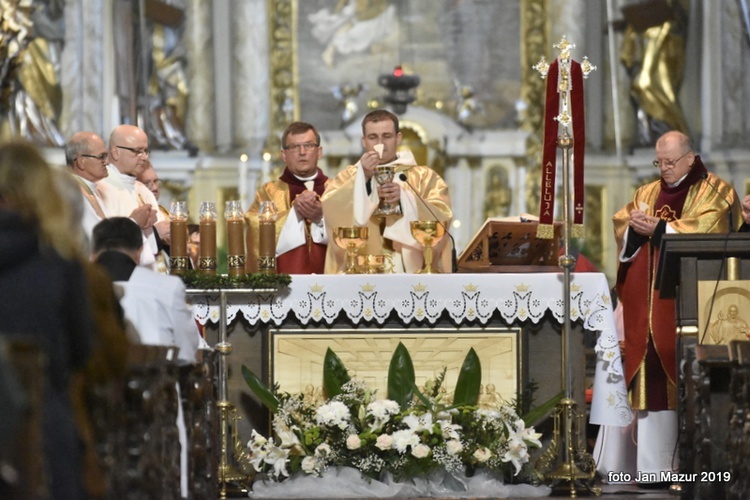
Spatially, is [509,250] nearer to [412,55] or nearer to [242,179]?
[242,179]

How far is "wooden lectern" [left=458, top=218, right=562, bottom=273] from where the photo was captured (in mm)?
8289

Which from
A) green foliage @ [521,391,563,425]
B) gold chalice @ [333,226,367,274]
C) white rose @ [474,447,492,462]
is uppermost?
gold chalice @ [333,226,367,274]

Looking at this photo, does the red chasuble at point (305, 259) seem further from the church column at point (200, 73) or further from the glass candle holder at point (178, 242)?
the church column at point (200, 73)

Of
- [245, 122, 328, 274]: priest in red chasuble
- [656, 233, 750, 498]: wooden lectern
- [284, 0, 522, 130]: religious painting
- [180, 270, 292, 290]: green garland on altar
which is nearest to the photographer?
[656, 233, 750, 498]: wooden lectern

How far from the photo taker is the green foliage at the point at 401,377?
25.3 ft

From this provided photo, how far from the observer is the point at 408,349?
798cm

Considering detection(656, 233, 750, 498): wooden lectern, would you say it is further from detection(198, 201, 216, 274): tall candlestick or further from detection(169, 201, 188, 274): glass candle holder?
detection(169, 201, 188, 274): glass candle holder

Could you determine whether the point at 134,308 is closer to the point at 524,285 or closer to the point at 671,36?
the point at 524,285

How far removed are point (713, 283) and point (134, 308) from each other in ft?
10.3

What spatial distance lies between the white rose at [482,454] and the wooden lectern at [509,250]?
4.14 ft

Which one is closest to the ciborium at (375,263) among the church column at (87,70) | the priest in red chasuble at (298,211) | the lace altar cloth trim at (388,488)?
the priest in red chasuble at (298,211)

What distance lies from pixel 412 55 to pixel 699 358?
26.3ft

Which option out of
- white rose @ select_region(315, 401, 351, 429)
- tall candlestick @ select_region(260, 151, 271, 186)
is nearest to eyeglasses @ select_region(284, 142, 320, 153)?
white rose @ select_region(315, 401, 351, 429)

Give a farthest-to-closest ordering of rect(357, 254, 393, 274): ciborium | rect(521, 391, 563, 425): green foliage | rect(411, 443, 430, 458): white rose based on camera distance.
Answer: rect(357, 254, 393, 274): ciborium < rect(521, 391, 563, 425): green foliage < rect(411, 443, 430, 458): white rose
